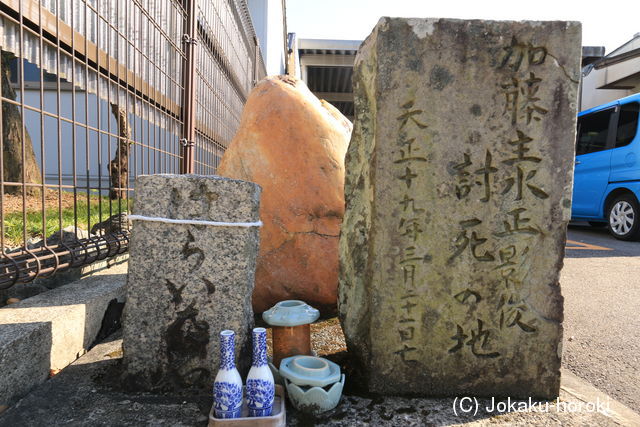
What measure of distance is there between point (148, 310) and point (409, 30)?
69.1 inches

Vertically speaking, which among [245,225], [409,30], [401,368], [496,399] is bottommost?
[496,399]

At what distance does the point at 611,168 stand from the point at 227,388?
7.59 meters

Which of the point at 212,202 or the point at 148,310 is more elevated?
the point at 212,202

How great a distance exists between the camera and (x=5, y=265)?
1.85 m

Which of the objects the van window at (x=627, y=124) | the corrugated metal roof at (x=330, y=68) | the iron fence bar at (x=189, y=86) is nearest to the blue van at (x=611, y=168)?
the van window at (x=627, y=124)

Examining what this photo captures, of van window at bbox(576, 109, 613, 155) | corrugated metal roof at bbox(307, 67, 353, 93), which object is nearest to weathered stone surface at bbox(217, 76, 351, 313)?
van window at bbox(576, 109, 613, 155)

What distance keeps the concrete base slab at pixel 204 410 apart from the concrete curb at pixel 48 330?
87mm

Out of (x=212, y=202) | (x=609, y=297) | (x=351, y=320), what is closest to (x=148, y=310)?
(x=212, y=202)

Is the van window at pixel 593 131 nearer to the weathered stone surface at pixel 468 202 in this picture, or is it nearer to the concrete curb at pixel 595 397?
the concrete curb at pixel 595 397

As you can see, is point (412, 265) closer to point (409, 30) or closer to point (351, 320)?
point (351, 320)

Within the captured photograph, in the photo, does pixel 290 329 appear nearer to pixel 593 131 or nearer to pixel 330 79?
pixel 593 131

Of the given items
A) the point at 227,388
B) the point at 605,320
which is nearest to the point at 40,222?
the point at 227,388

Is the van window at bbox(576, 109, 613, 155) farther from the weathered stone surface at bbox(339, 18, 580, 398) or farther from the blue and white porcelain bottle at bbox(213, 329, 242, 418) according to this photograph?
the blue and white porcelain bottle at bbox(213, 329, 242, 418)

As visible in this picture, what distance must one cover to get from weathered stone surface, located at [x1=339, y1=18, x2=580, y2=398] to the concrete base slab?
0.34 ft
